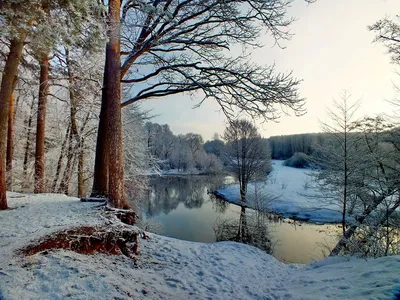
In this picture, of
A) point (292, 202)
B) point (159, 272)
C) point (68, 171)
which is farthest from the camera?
point (292, 202)

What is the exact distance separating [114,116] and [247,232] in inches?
370

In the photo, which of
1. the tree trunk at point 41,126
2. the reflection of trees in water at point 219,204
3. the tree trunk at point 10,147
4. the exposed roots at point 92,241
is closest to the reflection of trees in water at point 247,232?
the reflection of trees in water at point 219,204

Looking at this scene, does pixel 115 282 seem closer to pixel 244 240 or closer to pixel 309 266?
pixel 309 266

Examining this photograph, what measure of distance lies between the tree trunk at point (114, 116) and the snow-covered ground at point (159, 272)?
528 millimetres

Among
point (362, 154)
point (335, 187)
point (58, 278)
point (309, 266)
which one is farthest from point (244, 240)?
point (58, 278)

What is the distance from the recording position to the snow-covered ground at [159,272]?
2305 mm

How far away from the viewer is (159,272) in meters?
3.54

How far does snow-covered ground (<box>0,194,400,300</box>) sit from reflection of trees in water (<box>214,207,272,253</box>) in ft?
16.3

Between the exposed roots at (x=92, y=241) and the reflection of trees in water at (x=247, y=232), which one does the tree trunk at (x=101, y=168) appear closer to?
the exposed roots at (x=92, y=241)

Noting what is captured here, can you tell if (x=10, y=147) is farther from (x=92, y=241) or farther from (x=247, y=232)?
(x=247, y=232)

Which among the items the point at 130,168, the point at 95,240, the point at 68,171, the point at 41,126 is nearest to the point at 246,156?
the point at 130,168

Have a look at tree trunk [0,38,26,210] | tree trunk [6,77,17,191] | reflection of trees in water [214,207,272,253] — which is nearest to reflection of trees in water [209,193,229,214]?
reflection of trees in water [214,207,272,253]

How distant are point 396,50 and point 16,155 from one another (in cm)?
1667

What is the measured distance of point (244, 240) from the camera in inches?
418
